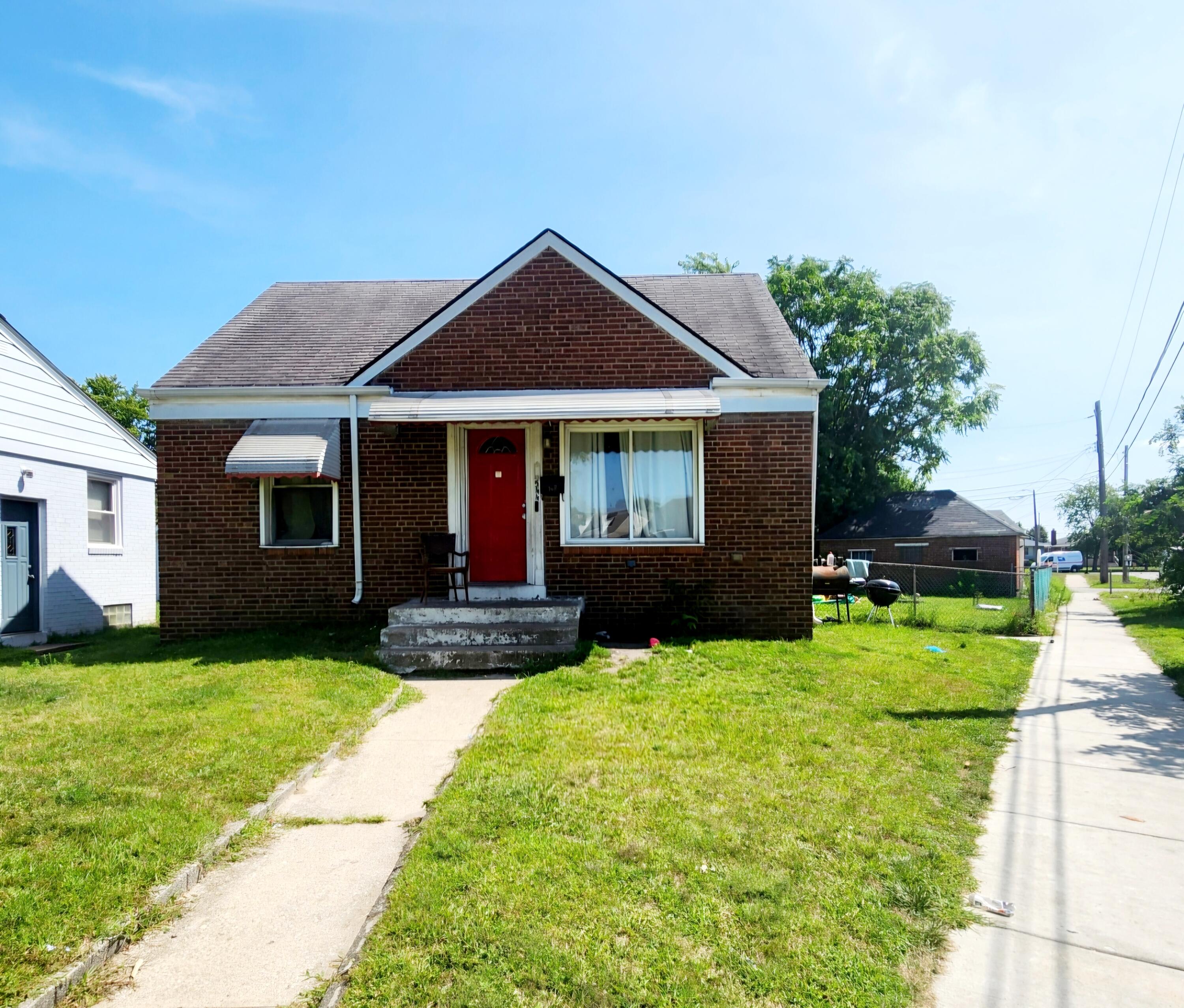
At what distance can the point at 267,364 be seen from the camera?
37.0ft

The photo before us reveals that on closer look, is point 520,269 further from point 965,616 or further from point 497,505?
point 965,616

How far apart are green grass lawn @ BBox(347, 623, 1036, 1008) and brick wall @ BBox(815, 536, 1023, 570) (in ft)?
91.1

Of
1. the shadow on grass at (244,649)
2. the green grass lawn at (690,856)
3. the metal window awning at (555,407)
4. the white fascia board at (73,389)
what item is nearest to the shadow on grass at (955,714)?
the green grass lawn at (690,856)

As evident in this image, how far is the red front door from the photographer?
10.8 meters

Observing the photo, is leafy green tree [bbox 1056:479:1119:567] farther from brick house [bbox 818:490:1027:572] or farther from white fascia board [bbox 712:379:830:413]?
white fascia board [bbox 712:379:830:413]

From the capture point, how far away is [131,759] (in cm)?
515

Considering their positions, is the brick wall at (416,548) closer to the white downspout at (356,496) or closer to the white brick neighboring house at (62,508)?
the white downspout at (356,496)

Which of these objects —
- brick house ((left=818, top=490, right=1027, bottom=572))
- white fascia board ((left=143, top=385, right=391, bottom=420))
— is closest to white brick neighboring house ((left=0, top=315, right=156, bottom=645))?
white fascia board ((left=143, top=385, right=391, bottom=420))

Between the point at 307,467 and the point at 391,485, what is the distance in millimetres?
1176

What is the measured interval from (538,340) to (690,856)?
8080mm

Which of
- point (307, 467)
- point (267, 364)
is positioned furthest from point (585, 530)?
point (267, 364)

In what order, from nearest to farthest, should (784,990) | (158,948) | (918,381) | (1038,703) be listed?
(784,990)
(158,948)
(1038,703)
(918,381)

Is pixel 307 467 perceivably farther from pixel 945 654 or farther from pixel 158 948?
pixel 945 654

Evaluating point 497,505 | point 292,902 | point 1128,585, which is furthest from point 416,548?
point 1128,585
